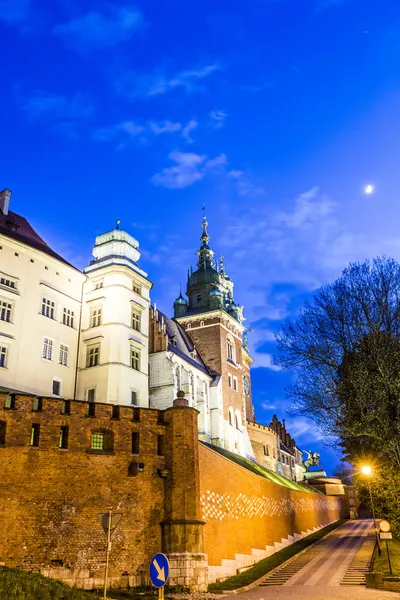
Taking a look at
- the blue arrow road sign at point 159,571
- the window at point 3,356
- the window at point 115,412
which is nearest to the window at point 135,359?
the window at point 3,356

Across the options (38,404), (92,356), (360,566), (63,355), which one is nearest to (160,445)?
(38,404)

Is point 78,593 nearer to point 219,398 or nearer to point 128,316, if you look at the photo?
point 128,316

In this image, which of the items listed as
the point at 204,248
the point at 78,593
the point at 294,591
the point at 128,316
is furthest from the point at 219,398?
the point at 78,593

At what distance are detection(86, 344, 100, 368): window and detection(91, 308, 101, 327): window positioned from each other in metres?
1.91

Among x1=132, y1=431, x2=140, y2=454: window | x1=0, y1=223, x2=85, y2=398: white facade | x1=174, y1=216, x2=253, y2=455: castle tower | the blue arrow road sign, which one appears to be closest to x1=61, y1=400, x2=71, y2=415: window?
x1=132, y1=431, x2=140, y2=454: window

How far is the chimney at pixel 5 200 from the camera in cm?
4128

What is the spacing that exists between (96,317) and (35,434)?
68.5 ft

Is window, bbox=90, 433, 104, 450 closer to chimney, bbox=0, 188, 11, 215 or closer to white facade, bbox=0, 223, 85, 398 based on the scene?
white facade, bbox=0, 223, 85, 398

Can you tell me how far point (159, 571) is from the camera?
13914mm

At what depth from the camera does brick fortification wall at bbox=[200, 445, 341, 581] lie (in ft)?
80.4

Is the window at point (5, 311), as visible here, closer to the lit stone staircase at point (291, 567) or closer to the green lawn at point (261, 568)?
the green lawn at point (261, 568)

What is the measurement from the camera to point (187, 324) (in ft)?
209

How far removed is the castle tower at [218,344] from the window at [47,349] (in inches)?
902

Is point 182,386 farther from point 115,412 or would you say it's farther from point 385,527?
point 385,527
